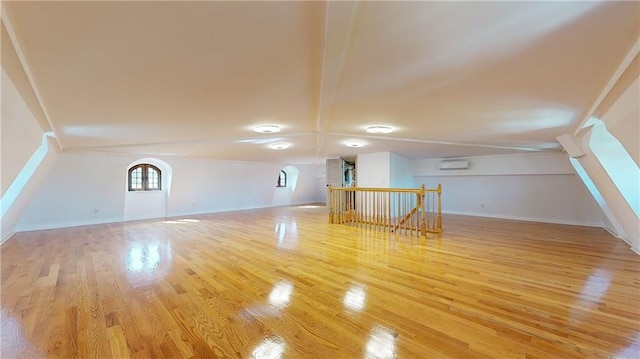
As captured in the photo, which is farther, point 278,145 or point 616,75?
point 278,145

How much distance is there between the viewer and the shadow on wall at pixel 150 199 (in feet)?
24.9

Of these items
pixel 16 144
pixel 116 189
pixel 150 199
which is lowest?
pixel 150 199

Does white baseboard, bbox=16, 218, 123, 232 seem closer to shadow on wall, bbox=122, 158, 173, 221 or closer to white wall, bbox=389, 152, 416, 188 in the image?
shadow on wall, bbox=122, 158, 173, 221

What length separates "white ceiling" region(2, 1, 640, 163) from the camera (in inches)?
50.5

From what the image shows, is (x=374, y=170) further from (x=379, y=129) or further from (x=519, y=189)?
(x=519, y=189)

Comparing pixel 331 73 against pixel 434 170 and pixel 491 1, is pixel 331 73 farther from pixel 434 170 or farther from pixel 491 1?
pixel 434 170

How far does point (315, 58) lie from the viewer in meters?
1.89

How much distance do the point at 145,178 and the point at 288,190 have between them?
19.2ft

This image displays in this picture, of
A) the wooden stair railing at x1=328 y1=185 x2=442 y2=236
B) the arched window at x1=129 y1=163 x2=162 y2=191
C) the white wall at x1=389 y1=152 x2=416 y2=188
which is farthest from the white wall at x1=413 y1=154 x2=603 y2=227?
the arched window at x1=129 y1=163 x2=162 y2=191

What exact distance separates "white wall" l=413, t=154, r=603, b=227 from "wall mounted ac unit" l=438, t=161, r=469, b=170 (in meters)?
0.16

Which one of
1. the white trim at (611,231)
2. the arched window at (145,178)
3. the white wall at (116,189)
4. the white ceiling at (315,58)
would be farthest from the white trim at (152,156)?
the white trim at (611,231)

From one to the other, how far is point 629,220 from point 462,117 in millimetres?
3341

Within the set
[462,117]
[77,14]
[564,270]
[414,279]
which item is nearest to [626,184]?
[564,270]

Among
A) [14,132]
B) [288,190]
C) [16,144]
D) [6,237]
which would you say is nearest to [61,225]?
[6,237]
